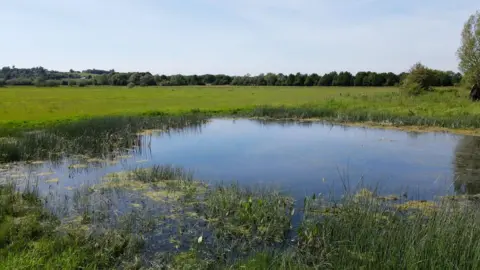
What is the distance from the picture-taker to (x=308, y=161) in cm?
1358

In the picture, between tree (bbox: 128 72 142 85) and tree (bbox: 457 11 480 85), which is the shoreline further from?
tree (bbox: 128 72 142 85)

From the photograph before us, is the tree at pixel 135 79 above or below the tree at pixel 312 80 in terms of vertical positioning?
below

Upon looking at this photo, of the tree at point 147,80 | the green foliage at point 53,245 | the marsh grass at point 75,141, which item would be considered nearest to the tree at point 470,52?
the marsh grass at point 75,141

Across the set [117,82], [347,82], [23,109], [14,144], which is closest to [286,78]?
[347,82]

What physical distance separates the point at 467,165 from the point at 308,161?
5079 mm

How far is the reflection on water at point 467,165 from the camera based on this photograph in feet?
33.4

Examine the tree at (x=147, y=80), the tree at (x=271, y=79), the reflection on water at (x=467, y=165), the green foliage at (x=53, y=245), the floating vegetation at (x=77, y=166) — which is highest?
the tree at (x=271, y=79)

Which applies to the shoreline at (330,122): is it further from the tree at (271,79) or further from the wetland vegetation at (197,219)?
the tree at (271,79)

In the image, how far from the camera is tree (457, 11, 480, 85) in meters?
31.3

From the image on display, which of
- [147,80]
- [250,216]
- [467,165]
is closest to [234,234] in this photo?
[250,216]

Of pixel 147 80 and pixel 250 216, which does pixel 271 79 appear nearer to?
pixel 147 80

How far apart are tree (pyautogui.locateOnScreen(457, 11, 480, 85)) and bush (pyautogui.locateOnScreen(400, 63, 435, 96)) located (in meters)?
5.70

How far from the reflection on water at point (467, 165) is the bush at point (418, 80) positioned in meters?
21.6

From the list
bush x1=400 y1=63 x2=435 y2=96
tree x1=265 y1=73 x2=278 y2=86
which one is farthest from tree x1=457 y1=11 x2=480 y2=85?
tree x1=265 y1=73 x2=278 y2=86
